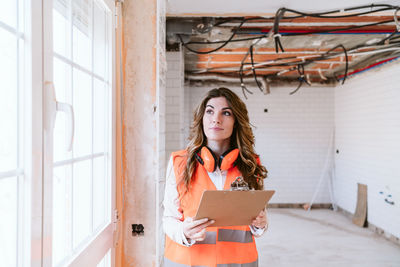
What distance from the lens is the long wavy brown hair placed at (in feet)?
5.16

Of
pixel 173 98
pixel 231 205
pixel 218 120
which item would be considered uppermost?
pixel 173 98

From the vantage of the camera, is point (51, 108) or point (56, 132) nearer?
point (51, 108)

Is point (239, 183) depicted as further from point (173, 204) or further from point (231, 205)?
point (173, 204)

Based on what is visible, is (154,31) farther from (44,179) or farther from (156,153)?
(44,179)

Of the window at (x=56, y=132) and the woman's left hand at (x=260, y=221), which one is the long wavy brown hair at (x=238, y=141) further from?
the window at (x=56, y=132)

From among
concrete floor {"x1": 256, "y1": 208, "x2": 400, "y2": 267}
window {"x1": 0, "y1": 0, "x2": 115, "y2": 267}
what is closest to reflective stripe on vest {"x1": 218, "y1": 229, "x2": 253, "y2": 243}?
window {"x1": 0, "y1": 0, "x2": 115, "y2": 267}

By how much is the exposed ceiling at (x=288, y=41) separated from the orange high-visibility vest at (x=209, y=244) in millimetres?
1658

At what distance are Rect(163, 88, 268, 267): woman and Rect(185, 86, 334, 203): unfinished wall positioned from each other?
5404mm

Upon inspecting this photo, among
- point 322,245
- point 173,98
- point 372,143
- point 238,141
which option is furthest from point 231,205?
point 372,143

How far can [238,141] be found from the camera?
1644 millimetres

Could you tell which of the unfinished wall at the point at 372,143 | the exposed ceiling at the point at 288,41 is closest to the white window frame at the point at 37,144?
the exposed ceiling at the point at 288,41

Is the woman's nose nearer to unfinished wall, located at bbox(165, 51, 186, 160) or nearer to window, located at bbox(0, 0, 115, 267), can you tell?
window, located at bbox(0, 0, 115, 267)

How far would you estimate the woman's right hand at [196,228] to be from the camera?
1.31 m

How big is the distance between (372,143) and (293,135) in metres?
1.96
